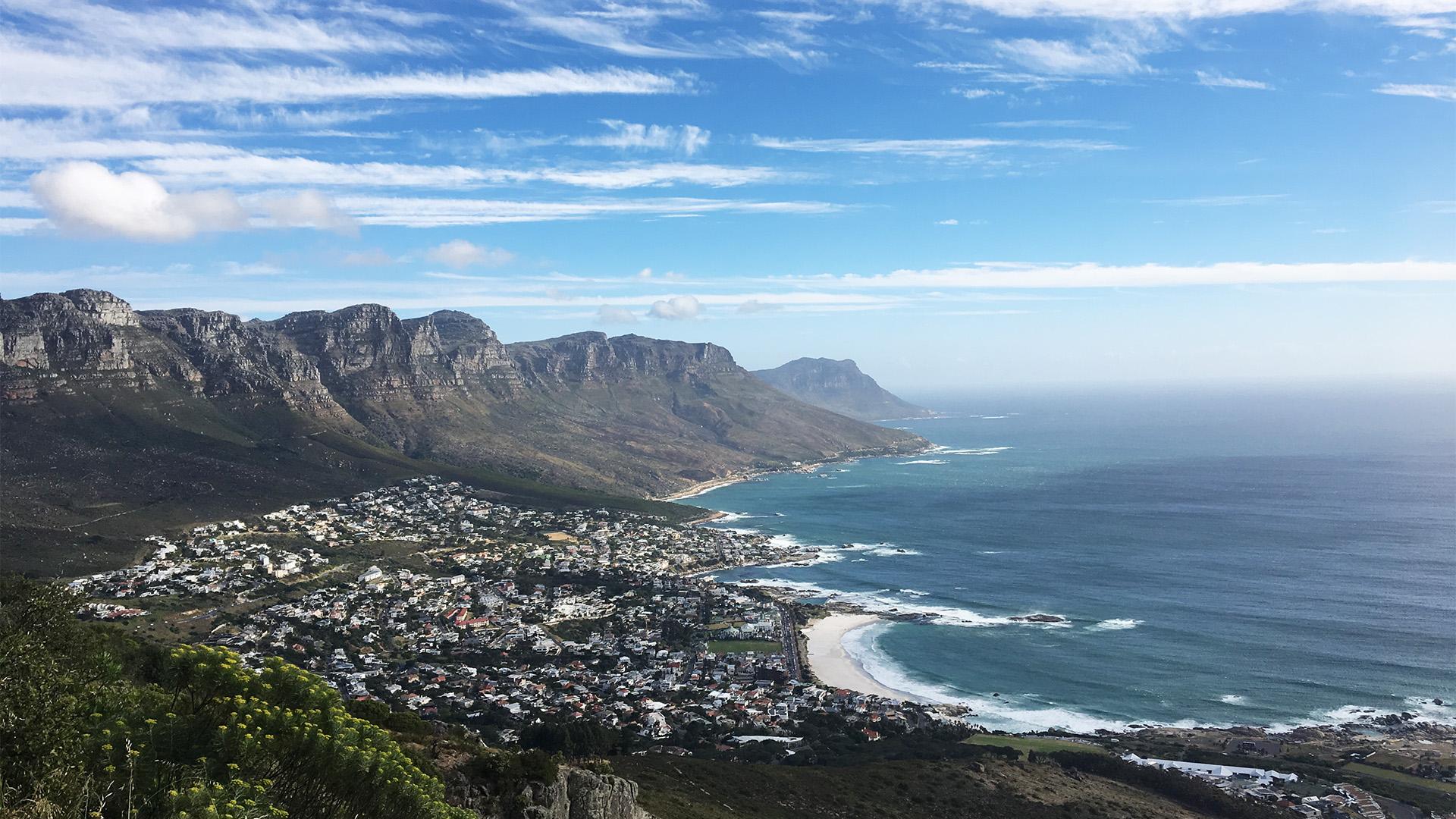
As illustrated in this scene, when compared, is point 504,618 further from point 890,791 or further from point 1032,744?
point 1032,744

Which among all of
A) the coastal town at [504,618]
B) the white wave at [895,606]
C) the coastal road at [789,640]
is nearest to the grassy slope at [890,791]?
the coastal town at [504,618]

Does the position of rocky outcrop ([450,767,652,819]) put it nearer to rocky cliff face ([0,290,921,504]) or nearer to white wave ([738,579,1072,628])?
white wave ([738,579,1072,628])

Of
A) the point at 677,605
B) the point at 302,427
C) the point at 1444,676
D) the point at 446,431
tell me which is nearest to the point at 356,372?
the point at 446,431

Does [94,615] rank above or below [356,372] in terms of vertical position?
below

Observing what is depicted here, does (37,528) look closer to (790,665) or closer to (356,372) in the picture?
(790,665)

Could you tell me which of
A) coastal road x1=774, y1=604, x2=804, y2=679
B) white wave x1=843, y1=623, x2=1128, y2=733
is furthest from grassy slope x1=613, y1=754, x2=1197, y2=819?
coastal road x1=774, y1=604, x2=804, y2=679

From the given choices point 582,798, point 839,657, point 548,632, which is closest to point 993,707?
point 839,657
